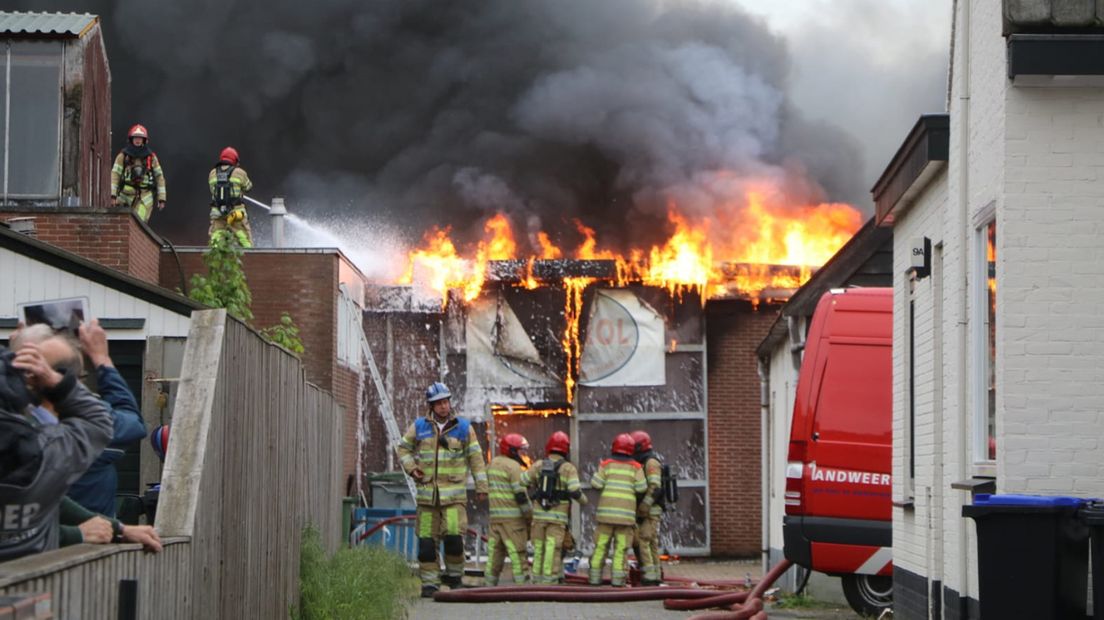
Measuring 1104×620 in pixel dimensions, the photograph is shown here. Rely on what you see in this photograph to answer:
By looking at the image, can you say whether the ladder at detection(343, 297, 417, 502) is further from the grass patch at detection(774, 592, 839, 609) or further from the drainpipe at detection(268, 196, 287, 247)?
the grass patch at detection(774, 592, 839, 609)

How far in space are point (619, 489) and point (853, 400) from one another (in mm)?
4516

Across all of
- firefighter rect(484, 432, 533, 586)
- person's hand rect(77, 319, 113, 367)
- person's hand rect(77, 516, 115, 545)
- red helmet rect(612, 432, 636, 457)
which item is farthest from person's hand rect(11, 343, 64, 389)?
red helmet rect(612, 432, 636, 457)

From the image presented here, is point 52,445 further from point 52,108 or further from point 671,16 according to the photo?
point 671,16

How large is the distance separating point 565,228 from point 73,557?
2408cm

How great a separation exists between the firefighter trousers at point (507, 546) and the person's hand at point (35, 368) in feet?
40.2

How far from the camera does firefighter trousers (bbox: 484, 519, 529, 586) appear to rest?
1720cm

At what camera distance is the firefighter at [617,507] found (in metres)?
17.4

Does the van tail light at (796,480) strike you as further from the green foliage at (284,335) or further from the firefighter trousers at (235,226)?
the firefighter trousers at (235,226)

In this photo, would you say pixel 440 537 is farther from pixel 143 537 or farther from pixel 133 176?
pixel 143 537

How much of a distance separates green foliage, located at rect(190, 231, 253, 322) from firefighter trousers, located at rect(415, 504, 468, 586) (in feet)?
9.33

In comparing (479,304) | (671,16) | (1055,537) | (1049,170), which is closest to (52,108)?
(479,304)

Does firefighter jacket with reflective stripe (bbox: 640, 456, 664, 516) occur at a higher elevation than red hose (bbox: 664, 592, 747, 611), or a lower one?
higher

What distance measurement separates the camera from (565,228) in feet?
94.1

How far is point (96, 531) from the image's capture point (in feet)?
17.5
